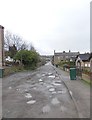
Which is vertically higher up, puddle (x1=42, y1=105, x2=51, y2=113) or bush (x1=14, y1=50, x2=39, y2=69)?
bush (x1=14, y1=50, x2=39, y2=69)

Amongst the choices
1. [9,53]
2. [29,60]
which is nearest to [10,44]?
[9,53]

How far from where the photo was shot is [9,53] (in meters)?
72.2

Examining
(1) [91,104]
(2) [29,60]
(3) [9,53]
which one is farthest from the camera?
(3) [9,53]

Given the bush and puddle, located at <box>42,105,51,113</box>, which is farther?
the bush

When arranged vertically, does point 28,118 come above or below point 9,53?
below

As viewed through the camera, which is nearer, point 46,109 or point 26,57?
point 46,109

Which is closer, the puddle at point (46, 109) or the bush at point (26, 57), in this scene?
the puddle at point (46, 109)

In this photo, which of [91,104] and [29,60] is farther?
[29,60]

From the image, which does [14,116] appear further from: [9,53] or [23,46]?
[23,46]

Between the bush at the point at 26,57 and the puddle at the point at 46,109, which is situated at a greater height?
the bush at the point at 26,57

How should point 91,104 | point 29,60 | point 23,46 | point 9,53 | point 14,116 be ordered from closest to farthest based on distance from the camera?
point 14,116
point 91,104
point 29,60
point 9,53
point 23,46

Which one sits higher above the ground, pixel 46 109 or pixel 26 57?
pixel 26 57

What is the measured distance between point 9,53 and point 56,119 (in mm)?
66402

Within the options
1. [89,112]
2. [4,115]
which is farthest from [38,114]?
[89,112]
